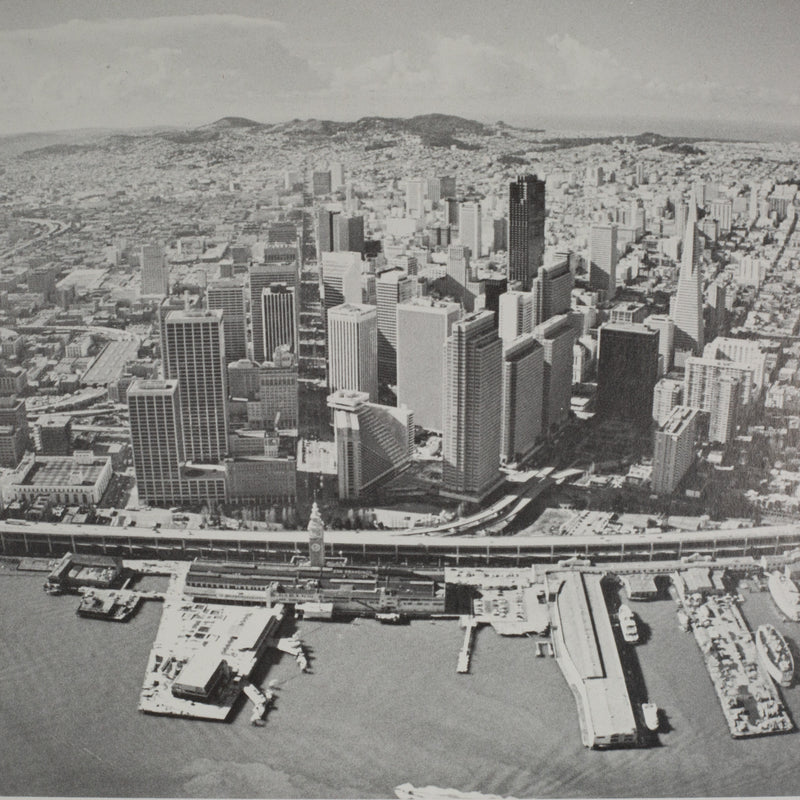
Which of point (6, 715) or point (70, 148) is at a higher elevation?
→ point (70, 148)

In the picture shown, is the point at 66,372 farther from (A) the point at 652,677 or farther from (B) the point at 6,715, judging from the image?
(A) the point at 652,677

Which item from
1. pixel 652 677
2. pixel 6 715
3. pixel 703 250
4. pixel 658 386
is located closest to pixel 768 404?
pixel 658 386

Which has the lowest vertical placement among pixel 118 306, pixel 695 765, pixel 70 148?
pixel 695 765

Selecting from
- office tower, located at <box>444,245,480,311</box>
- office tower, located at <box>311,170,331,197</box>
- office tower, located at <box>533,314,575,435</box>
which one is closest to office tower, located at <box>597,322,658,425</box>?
office tower, located at <box>533,314,575,435</box>

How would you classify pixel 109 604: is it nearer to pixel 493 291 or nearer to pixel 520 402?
pixel 520 402

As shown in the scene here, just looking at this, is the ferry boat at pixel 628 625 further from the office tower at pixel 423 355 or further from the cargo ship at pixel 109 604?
the cargo ship at pixel 109 604

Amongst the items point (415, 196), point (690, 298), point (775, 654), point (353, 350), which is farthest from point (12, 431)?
point (690, 298)

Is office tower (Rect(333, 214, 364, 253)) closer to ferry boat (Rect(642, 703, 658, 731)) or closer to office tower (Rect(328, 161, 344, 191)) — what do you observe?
office tower (Rect(328, 161, 344, 191))

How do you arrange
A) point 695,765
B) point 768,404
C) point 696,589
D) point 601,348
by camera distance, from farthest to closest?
point 601,348 → point 768,404 → point 696,589 → point 695,765
